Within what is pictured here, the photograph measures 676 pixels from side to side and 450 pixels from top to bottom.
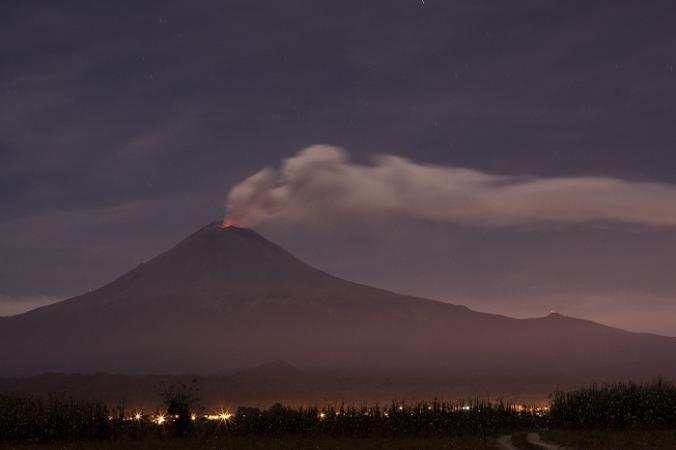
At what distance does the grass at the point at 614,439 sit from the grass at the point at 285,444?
286cm

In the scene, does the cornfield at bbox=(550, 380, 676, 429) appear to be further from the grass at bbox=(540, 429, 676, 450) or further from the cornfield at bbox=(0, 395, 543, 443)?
the cornfield at bbox=(0, 395, 543, 443)

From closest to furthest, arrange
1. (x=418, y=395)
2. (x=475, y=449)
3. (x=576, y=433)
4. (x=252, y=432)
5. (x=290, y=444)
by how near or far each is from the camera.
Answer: (x=475, y=449), (x=290, y=444), (x=576, y=433), (x=252, y=432), (x=418, y=395)

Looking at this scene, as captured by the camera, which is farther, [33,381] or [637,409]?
[33,381]

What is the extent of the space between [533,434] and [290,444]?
36.6ft

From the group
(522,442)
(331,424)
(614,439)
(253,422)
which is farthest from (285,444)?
(614,439)

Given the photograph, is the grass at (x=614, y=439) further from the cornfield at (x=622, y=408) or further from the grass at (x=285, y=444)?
the grass at (x=285, y=444)

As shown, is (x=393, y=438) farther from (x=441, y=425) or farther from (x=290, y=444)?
(x=290, y=444)

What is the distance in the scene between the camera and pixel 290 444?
37.2m

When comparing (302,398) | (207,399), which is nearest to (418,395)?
(302,398)

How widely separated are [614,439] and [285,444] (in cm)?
1220

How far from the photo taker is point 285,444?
37.1m

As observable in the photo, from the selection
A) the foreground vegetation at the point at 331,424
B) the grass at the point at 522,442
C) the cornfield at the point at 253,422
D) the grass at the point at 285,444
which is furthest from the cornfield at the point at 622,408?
the grass at the point at 285,444

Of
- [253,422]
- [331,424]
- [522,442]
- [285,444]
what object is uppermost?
[253,422]

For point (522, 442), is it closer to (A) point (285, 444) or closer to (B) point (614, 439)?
(B) point (614, 439)
